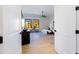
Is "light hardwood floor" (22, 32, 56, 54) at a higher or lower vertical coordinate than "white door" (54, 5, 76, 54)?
lower

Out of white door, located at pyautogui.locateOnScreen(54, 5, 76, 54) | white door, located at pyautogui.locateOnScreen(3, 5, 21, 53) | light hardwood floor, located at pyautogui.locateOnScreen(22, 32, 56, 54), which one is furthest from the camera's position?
light hardwood floor, located at pyautogui.locateOnScreen(22, 32, 56, 54)

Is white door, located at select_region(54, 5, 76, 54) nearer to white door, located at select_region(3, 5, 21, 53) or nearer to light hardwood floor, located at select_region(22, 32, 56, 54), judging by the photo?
light hardwood floor, located at select_region(22, 32, 56, 54)

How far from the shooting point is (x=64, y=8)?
14.9ft

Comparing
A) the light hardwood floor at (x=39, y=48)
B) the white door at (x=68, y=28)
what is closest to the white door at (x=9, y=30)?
the white door at (x=68, y=28)

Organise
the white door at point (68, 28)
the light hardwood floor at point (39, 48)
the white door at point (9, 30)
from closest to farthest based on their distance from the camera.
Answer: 1. the white door at point (9, 30)
2. the white door at point (68, 28)
3. the light hardwood floor at point (39, 48)

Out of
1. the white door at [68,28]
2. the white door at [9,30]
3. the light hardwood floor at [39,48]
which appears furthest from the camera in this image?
the light hardwood floor at [39,48]

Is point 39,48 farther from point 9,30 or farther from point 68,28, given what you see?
point 9,30

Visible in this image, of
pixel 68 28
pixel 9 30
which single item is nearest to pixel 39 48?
pixel 68 28

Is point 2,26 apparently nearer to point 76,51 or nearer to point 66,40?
point 76,51

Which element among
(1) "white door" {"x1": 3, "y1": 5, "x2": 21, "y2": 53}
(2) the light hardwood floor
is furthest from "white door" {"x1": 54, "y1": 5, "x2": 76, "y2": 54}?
(1) "white door" {"x1": 3, "y1": 5, "x2": 21, "y2": 53}

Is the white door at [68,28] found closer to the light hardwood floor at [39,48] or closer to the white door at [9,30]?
the light hardwood floor at [39,48]

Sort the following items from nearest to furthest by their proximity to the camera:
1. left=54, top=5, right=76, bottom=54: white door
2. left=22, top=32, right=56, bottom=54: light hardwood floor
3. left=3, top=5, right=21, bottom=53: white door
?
left=3, top=5, right=21, bottom=53: white door
left=54, top=5, right=76, bottom=54: white door
left=22, top=32, right=56, bottom=54: light hardwood floor

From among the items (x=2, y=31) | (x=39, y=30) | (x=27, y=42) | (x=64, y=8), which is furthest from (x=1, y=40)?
(x=39, y=30)
